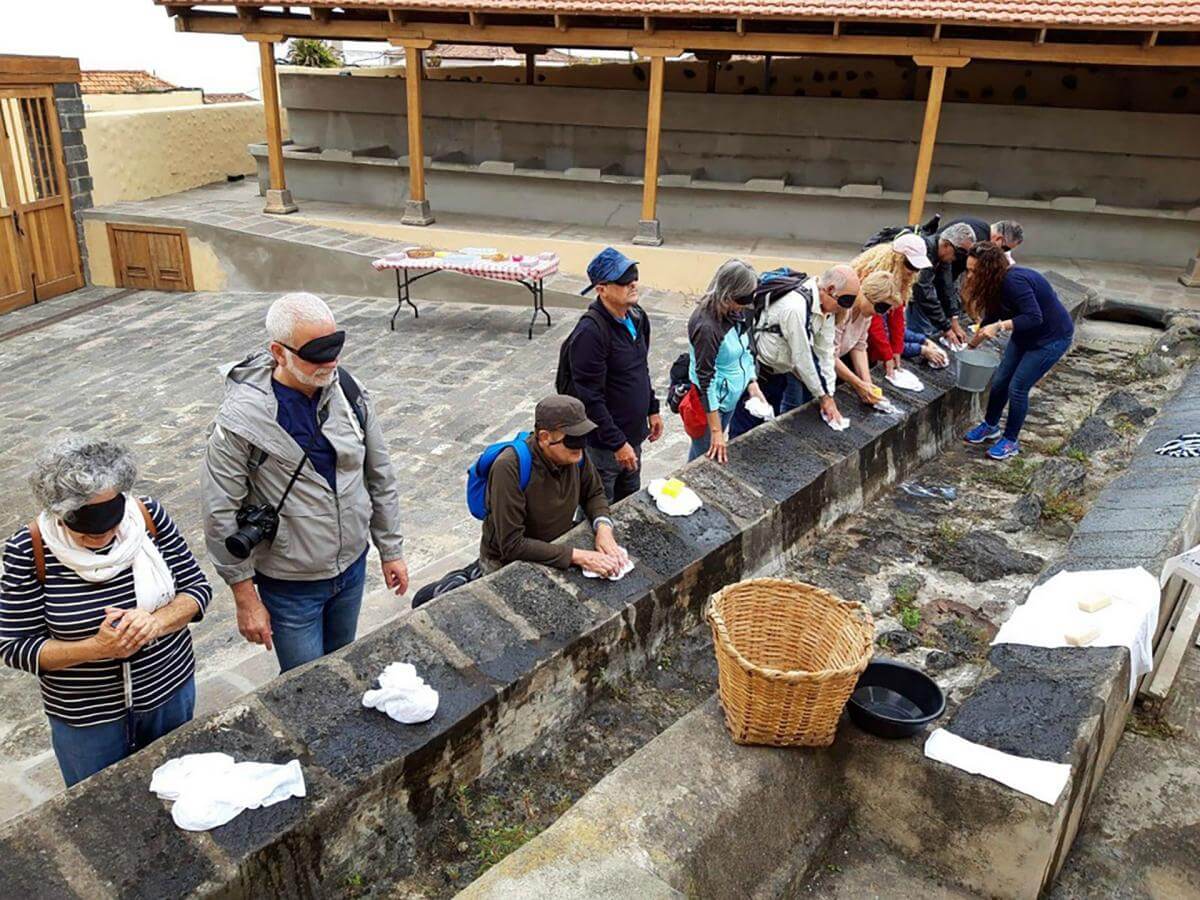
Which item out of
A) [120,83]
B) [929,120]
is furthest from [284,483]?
[120,83]

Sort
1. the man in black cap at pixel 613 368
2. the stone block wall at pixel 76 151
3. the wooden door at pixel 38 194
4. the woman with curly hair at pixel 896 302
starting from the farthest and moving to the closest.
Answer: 1. the stone block wall at pixel 76 151
2. the wooden door at pixel 38 194
3. the woman with curly hair at pixel 896 302
4. the man in black cap at pixel 613 368

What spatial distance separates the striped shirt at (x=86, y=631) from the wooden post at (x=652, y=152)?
35.3ft

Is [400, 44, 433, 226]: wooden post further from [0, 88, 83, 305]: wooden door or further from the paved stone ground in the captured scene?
[0, 88, 83, 305]: wooden door

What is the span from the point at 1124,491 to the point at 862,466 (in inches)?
44.5

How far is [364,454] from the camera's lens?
3145mm

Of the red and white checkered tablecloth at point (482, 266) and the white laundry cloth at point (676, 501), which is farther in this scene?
the red and white checkered tablecloth at point (482, 266)

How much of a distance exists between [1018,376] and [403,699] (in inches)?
168

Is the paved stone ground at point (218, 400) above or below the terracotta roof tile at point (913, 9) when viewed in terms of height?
below

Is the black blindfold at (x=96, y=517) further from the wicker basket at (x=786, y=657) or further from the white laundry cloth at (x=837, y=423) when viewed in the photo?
the white laundry cloth at (x=837, y=423)

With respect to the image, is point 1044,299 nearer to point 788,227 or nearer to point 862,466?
point 862,466

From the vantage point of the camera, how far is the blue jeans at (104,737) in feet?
8.66

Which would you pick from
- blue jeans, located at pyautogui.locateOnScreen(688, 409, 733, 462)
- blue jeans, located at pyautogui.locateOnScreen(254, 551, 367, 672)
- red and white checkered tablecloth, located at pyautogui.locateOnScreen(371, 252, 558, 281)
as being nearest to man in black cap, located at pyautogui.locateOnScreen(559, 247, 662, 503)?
blue jeans, located at pyautogui.locateOnScreen(688, 409, 733, 462)

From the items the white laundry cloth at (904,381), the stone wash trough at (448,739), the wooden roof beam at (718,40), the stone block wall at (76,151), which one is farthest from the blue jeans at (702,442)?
the stone block wall at (76,151)

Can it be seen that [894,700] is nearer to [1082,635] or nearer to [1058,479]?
[1082,635]
